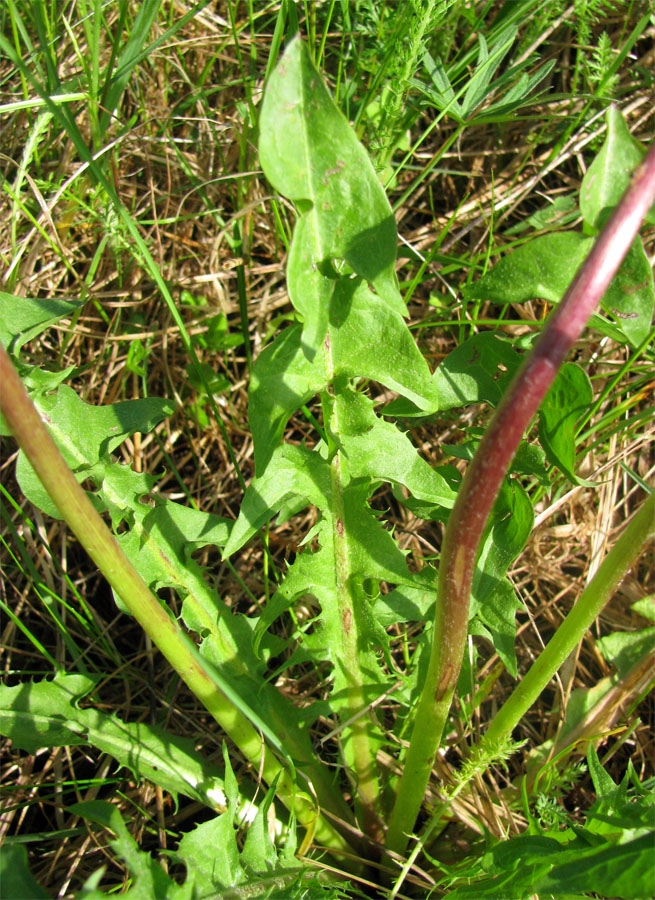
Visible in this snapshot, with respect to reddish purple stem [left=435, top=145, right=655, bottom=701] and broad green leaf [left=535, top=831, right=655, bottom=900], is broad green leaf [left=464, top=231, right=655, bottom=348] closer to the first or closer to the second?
reddish purple stem [left=435, top=145, right=655, bottom=701]

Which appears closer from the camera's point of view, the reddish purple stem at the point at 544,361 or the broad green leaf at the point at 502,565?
the reddish purple stem at the point at 544,361

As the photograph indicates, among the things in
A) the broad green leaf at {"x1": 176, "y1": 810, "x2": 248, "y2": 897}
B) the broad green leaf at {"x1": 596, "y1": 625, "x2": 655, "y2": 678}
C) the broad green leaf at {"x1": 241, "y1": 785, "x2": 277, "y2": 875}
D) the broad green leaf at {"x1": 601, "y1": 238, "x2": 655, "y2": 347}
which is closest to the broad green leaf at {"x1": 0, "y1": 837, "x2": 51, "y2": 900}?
the broad green leaf at {"x1": 176, "y1": 810, "x2": 248, "y2": 897}

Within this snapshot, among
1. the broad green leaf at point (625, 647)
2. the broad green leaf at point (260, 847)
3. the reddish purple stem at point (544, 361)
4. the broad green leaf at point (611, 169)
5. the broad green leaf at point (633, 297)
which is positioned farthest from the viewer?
the broad green leaf at point (625, 647)

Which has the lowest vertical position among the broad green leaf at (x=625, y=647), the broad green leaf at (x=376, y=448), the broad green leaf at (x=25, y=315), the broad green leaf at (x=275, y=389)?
the broad green leaf at (x=625, y=647)

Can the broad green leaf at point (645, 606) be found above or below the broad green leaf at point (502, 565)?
below

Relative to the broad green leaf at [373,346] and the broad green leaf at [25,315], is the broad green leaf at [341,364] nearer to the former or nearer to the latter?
the broad green leaf at [373,346]

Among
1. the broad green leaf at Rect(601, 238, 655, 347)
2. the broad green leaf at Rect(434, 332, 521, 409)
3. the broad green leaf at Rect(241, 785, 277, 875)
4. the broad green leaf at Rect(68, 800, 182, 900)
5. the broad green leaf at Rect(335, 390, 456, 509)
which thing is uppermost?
the broad green leaf at Rect(601, 238, 655, 347)

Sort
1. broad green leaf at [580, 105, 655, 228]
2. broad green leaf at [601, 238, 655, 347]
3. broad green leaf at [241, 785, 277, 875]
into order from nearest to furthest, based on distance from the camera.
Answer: broad green leaf at [580, 105, 655, 228], broad green leaf at [601, 238, 655, 347], broad green leaf at [241, 785, 277, 875]

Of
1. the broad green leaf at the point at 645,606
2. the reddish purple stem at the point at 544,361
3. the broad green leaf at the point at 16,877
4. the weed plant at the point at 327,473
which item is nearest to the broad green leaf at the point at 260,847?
the weed plant at the point at 327,473
